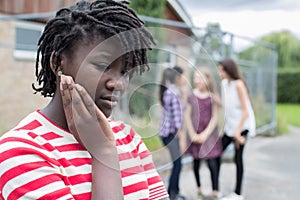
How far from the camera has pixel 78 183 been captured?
0.79 meters

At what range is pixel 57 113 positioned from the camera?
84cm

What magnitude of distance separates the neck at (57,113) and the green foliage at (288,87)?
78.5ft

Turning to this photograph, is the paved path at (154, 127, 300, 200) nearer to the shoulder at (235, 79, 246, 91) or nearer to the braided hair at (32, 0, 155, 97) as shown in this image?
the shoulder at (235, 79, 246, 91)

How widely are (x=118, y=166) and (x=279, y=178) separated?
508 cm

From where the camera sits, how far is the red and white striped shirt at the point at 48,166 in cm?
72

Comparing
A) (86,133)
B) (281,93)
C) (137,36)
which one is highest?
(137,36)

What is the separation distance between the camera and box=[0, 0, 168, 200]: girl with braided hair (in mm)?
728

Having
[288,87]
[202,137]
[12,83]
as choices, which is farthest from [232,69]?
[288,87]

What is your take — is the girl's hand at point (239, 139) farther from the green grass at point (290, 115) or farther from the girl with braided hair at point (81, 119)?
the green grass at point (290, 115)

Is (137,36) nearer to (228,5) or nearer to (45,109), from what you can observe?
(45,109)

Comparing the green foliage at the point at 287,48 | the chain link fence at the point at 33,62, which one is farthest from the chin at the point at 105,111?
the green foliage at the point at 287,48

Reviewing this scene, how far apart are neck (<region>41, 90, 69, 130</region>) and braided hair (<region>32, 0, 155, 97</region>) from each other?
73mm

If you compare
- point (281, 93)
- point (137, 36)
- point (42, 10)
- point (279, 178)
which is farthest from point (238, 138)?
point (281, 93)

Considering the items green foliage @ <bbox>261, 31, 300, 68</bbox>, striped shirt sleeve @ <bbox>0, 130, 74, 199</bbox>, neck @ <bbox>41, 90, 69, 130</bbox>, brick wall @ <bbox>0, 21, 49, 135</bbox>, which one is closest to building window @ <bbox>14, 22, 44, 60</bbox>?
brick wall @ <bbox>0, 21, 49, 135</bbox>
